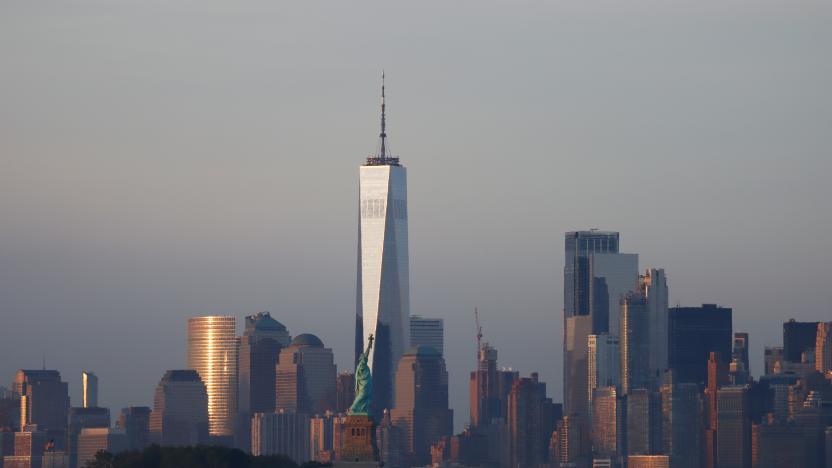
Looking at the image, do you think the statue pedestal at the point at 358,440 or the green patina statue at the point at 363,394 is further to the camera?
the green patina statue at the point at 363,394

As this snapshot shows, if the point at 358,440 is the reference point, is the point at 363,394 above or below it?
above

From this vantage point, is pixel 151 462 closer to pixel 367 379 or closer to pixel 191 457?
pixel 191 457

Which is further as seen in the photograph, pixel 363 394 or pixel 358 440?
pixel 363 394

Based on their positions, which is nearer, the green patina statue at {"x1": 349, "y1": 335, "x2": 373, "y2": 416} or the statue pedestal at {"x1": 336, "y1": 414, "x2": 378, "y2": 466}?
the statue pedestal at {"x1": 336, "y1": 414, "x2": 378, "y2": 466}

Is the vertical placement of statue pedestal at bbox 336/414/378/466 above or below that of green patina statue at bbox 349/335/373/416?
below

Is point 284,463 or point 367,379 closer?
point 367,379

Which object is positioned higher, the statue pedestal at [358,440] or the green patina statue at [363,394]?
the green patina statue at [363,394]

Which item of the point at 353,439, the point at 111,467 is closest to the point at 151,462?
the point at 111,467

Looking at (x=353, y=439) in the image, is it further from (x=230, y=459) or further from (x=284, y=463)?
(x=284, y=463)
